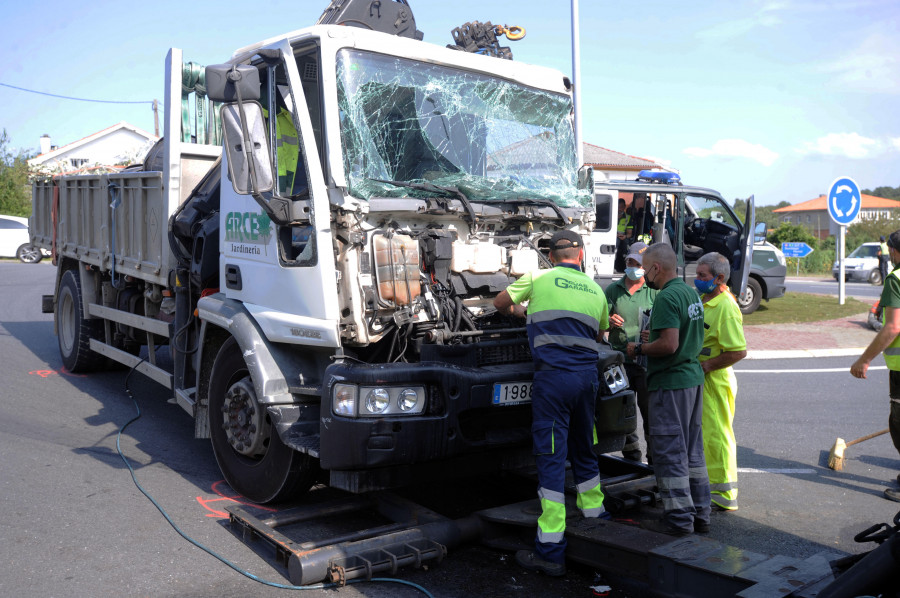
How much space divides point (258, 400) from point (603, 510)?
2.11m

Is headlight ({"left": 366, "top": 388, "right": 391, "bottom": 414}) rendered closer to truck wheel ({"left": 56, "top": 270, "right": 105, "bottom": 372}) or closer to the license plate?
the license plate

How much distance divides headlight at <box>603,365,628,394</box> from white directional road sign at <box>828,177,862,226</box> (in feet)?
36.2

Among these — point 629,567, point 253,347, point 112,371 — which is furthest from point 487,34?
point 112,371

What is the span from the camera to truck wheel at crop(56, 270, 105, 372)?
28.1ft

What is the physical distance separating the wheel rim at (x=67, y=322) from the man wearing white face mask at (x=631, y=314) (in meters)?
6.23

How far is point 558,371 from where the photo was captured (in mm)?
4195

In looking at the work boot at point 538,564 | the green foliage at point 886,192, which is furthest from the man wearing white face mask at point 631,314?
the green foliage at point 886,192

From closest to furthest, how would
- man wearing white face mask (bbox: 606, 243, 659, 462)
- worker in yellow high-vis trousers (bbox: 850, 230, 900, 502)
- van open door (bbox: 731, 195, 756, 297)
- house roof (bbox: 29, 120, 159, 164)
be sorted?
worker in yellow high-vis trousers (bbox: 850, 230, 900, 502)
man wearing white face mask (bbox: 606, 243, 659, 462)
van open door (bbox: 731, 195, 756, 297)
house roof (bbox: 29, 120, 159, 164)

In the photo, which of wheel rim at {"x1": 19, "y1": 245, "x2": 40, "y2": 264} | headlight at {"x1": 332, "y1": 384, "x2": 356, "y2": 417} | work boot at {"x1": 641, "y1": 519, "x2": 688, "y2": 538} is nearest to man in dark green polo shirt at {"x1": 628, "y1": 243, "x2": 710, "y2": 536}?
work boot at {"x1": 641, "y1": 519, "x2": 688, "y2": 538}

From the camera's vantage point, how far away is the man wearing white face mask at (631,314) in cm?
576

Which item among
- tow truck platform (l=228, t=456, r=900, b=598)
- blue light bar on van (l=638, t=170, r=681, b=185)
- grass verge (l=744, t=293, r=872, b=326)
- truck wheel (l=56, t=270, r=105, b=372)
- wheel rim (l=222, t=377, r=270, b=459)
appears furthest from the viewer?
grass verge (l=744, t=293, r=872, b=326)

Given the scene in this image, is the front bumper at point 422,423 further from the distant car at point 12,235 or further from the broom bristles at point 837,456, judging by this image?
→ the distant car at point 12,235

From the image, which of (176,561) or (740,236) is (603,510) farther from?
(740,236)

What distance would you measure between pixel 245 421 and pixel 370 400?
1.29 meters
